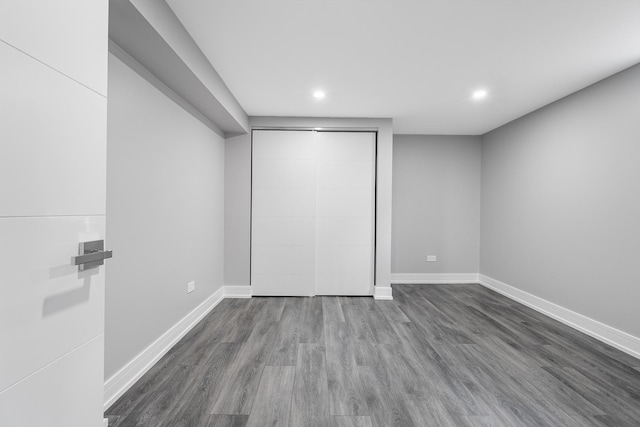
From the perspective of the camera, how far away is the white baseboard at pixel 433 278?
4.90 m

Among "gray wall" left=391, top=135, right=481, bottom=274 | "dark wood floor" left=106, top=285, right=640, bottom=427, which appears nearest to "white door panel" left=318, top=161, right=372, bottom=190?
"gray wall" left=391, top=135, right=481, bottom=274

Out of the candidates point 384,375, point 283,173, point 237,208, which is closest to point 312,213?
point 283,173

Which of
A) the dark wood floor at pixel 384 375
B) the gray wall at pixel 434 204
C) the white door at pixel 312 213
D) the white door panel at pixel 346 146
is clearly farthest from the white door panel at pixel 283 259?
the gray wall at pixel 434 204

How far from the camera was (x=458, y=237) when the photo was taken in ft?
16.1

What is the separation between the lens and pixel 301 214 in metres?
4.08

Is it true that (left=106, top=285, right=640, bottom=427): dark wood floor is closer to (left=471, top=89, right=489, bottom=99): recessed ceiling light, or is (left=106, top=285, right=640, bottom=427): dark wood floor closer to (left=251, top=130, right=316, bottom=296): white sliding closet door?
(left=251, top=130, right=316, bottom=296): white sliding closet door

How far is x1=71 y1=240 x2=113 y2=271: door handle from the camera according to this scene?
2.96 feet

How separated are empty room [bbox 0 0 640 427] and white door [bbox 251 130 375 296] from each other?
32mm

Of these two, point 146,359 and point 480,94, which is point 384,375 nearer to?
point 146,359

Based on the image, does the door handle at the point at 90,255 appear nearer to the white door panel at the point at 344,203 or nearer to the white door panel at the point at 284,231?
the white door panel at the point at 284,231

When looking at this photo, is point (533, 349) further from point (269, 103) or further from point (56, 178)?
point (269, 103)

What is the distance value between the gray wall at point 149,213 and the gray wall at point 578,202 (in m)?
4.21

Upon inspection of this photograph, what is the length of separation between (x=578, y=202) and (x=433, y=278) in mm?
2405

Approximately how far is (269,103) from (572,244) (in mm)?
3928
